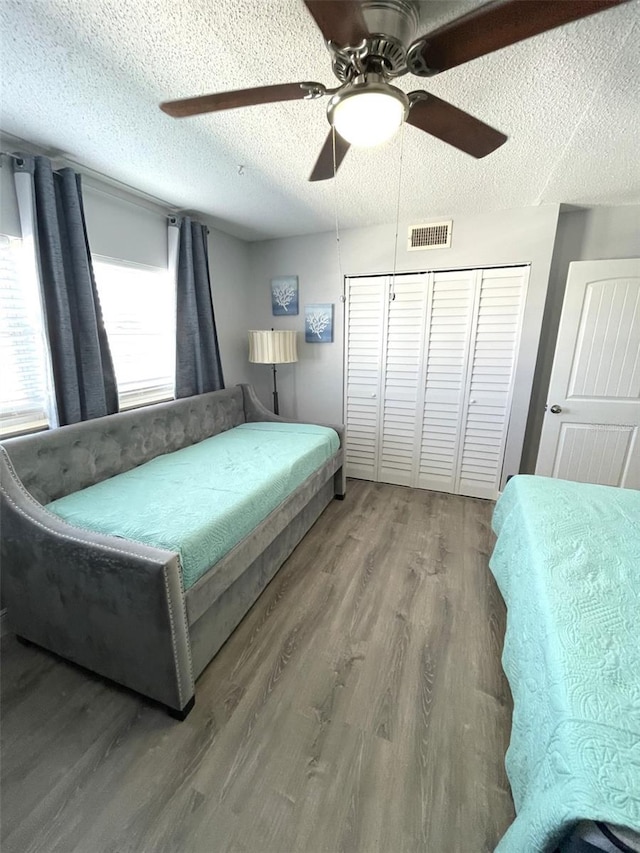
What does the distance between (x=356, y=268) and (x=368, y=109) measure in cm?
225

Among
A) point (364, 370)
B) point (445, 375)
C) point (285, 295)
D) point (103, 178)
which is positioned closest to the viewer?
point (103, 178)

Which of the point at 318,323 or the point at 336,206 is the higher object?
the point at 336,206

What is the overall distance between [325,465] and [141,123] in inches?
87.3

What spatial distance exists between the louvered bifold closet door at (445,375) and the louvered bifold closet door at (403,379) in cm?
8

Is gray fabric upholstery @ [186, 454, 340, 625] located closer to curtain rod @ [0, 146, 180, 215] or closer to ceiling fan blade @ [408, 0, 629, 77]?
ceiling fan blade @ [408, 0, 629, 77]

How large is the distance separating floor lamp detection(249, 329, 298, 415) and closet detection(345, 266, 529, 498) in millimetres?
562

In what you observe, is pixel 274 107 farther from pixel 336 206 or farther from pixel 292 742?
pixel 292 742

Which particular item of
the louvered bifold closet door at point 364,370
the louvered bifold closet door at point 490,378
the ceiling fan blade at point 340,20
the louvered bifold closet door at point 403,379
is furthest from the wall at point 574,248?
the ceiling fan blade at point 340,20

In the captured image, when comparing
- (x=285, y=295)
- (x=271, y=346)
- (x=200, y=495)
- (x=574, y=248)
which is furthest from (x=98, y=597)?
(x=574, y=248)

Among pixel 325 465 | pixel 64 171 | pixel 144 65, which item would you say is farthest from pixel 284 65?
pixel 325 465

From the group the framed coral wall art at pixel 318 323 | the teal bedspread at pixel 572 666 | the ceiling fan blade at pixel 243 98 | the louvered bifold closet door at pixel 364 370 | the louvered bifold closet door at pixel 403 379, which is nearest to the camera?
the teal bedspread at pixel 572 666

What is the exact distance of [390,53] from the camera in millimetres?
1006

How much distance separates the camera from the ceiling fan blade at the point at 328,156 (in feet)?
4.56

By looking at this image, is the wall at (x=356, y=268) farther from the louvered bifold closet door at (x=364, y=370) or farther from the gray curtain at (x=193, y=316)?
the gray curtain at (x=193, y=316)
